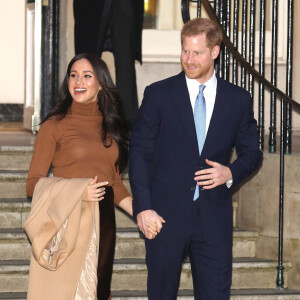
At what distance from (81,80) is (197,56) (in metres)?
0.78

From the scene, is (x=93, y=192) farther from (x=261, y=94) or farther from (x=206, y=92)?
(x=261, y=94)

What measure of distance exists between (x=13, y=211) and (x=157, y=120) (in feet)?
8.28

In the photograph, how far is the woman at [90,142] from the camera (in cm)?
504

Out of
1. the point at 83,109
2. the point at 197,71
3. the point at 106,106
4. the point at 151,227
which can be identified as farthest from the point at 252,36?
the point at 151,227

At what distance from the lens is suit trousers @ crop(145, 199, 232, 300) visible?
4625mm

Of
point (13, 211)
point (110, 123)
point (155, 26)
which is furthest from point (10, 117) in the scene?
point (110, 123)

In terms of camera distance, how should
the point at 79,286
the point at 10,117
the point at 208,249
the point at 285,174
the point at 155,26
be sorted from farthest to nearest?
the point at 10,117
the point at 155,26
the point at 285,174
the point at 79,286
the point at 208,249

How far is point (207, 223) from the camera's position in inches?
182

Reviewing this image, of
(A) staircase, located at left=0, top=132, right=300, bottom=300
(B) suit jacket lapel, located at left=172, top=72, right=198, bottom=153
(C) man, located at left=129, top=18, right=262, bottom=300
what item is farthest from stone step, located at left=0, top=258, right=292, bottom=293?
(B) suit jacket lapel, located at left=172, top=72, right=198, bottom=153

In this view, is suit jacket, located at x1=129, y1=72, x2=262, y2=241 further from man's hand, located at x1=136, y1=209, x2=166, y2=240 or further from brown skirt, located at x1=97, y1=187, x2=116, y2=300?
brown skirt, located at x1=97, y1=187, x2=116, y2=300

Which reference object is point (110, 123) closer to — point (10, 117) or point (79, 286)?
point (79, 286)

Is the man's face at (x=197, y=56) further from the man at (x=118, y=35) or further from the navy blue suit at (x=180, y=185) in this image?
the man at (x=118, y=35)

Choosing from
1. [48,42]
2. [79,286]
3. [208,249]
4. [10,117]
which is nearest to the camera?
[208,249]

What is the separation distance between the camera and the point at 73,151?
5035 mm
